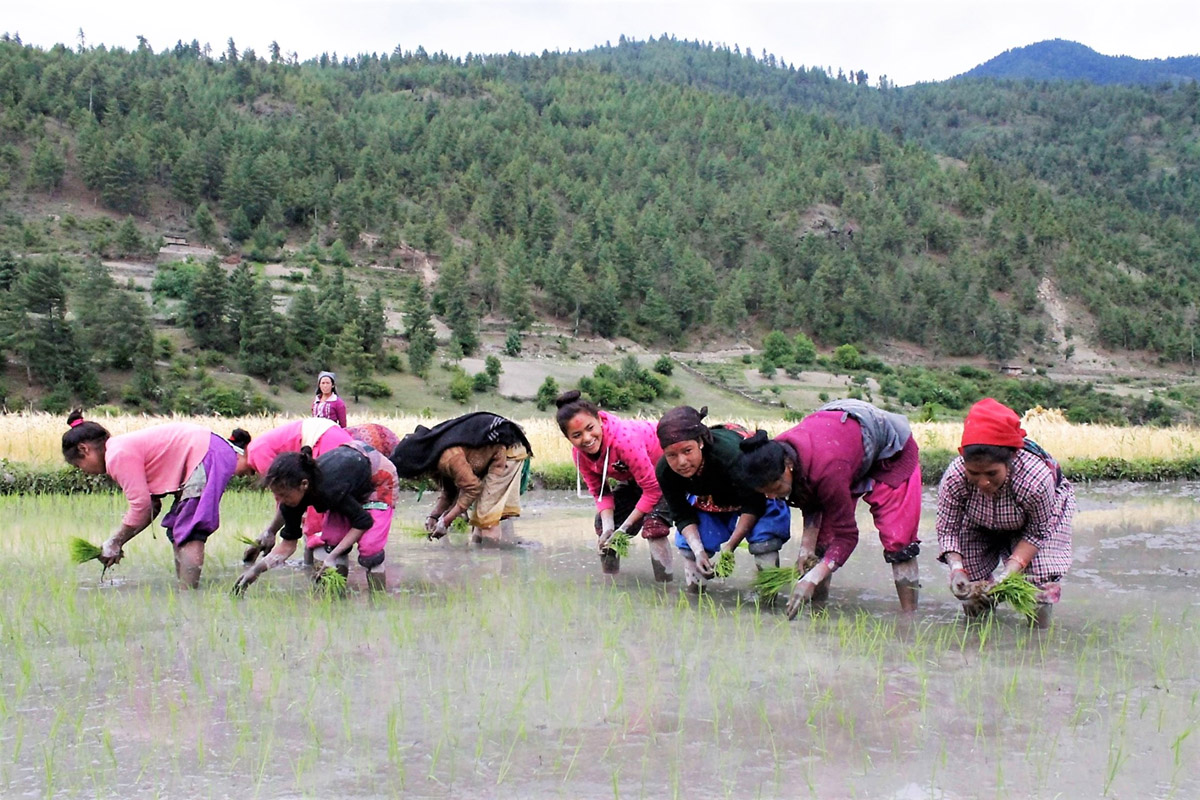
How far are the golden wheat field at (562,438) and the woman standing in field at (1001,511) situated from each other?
8.33 meters

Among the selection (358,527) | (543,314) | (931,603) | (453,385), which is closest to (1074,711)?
(931,603)

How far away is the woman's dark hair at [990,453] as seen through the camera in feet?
17.8

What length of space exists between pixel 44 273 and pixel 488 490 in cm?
4417

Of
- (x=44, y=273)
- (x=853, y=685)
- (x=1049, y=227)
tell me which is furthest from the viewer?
(x=1049, y=227)

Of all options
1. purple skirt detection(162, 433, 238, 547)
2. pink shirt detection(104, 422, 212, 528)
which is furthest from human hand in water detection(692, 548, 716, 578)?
pink shirt detection(104, 422, 212, 528)

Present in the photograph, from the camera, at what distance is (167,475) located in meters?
6.98

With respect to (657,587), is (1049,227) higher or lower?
higher

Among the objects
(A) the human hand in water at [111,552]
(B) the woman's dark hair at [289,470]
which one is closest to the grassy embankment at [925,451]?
(A) the human hand in water at [111,552]

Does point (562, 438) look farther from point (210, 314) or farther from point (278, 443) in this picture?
point (210, 314)

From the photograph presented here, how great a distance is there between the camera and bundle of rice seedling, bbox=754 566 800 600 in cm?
630

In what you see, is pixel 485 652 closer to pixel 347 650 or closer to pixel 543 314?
pixel 347 650

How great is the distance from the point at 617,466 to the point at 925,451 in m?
10.5

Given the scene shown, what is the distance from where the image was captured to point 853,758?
391 cm

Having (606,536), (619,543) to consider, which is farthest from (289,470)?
(619,543)
